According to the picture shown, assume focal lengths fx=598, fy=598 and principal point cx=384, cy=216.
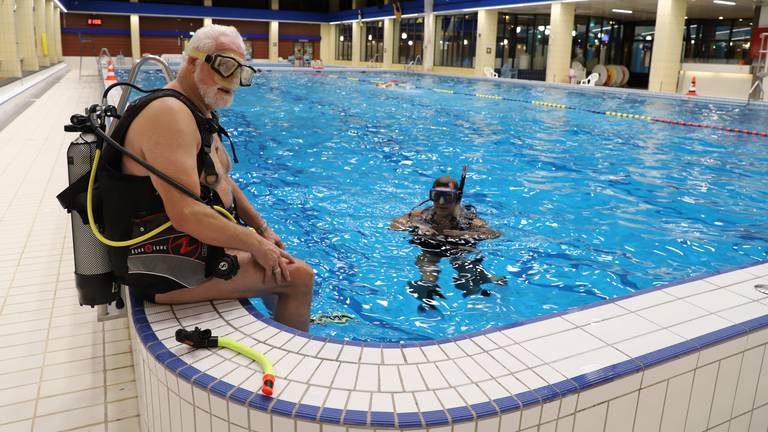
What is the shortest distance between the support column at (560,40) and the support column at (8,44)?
1827cm

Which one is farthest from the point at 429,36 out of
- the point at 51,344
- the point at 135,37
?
the point at 51,344

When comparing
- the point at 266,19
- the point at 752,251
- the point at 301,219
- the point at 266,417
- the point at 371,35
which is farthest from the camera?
the point at 266,19

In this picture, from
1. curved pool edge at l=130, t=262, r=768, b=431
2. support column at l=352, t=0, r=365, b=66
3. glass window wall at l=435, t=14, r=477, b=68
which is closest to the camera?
curved pool edge at l=130, t=262, r=768, b=431

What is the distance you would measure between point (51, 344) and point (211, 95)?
1553mm

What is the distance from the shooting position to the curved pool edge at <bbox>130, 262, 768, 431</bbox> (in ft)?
4.96

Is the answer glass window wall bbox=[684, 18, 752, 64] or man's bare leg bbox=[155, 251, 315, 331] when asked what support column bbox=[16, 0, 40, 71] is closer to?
man's bare leg bbox=[155, 251, 315, 331]

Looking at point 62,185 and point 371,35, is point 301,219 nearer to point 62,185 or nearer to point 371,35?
point 62,185

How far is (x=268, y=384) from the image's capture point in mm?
1522

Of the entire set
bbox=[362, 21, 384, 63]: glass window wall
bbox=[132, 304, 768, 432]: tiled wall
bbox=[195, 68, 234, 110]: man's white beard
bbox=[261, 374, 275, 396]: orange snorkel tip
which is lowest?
bbox=[132, 304, 768, 432]: tiled wall

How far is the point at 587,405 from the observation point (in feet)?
5.40

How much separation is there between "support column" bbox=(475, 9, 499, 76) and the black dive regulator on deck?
26.9m

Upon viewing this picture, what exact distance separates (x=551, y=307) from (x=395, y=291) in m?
1.03

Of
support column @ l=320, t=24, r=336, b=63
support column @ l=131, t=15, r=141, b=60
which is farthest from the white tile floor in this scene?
support column @ l=320, t=24, r=336, b=63

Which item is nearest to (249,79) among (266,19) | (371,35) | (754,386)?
(754,386)
